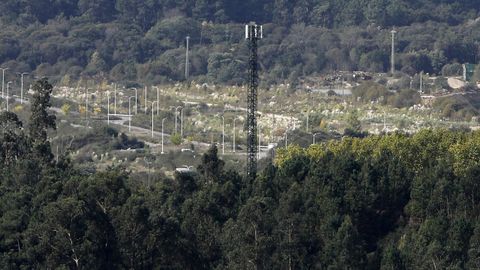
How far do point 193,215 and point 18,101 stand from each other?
46.9m

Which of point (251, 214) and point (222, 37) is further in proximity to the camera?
point (222, 37)

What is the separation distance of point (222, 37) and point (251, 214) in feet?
293

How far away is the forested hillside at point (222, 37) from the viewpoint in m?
127

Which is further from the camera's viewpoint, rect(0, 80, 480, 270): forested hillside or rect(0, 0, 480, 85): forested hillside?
rect(0, 0, 480, 85): forested hillside

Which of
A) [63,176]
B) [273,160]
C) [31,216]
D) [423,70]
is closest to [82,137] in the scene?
[273,160]

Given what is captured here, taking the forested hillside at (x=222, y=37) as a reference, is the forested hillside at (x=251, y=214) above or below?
above

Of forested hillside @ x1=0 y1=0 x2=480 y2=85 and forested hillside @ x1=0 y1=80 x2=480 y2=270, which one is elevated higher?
forested hillside @ x1=0 y1=80 x2=480 y2=270

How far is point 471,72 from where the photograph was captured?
125562mm

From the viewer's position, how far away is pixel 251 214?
5288cm

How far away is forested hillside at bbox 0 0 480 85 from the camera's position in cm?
12706

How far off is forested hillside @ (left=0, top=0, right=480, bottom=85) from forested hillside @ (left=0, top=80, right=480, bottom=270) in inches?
2231

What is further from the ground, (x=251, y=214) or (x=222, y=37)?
(x=251, y=214)

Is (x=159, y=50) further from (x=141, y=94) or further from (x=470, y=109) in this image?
(x=470, y=109)

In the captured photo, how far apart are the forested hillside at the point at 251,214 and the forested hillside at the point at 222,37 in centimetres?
5667
